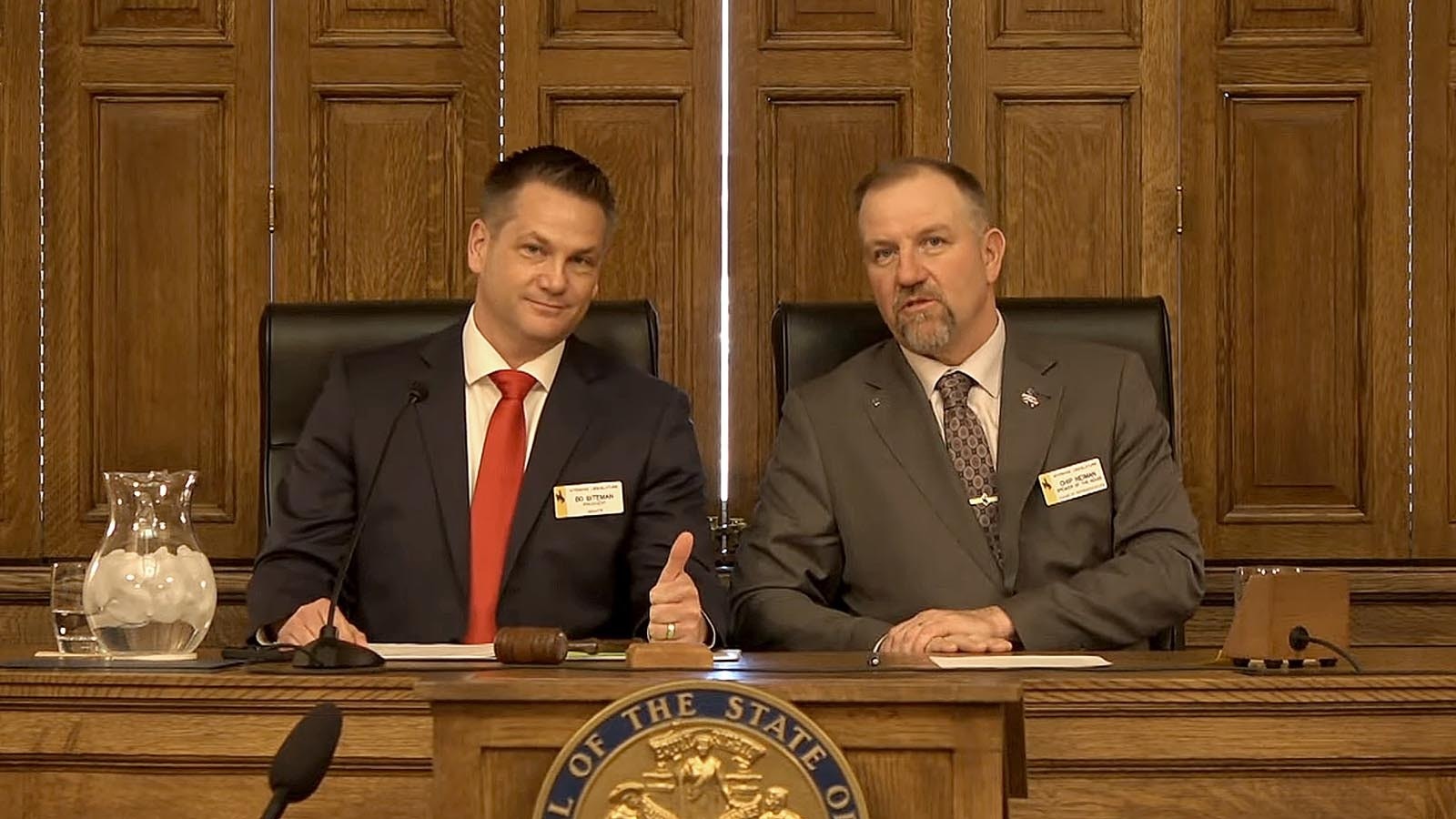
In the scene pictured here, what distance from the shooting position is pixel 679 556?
2348 mm

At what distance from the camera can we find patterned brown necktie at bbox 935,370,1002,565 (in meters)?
2.96

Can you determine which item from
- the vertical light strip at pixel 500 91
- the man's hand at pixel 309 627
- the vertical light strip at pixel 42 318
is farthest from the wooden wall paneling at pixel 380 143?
the man's hand at pixel 309 627

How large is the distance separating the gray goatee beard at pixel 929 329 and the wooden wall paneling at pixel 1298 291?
1.00 m

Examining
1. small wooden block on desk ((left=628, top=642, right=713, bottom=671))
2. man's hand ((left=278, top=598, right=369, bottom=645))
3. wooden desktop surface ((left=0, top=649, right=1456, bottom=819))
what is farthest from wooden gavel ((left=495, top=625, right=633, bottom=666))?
man's hand ((left=278, top=598, right=369, bottom=645))

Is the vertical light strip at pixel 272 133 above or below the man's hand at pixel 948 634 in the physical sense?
above

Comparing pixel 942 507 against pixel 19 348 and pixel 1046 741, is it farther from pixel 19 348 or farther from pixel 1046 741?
pixel 19 348

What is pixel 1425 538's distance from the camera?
152 inches

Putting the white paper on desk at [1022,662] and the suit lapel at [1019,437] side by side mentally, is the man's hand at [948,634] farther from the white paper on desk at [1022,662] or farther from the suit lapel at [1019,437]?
the suit lapel at [1019,437]

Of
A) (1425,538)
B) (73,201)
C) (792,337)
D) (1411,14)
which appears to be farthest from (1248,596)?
(73,201)

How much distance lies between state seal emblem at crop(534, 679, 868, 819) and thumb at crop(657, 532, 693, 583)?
0.88m

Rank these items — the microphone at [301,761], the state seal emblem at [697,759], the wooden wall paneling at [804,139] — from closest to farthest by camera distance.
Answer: the microphone at [301,761] < the state seal emblem at [697,759] < the wooden wall paneling at [804,139]

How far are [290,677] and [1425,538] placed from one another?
2492mm

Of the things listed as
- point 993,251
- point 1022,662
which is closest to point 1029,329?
point 993,251

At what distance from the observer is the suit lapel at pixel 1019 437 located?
2.94 m
